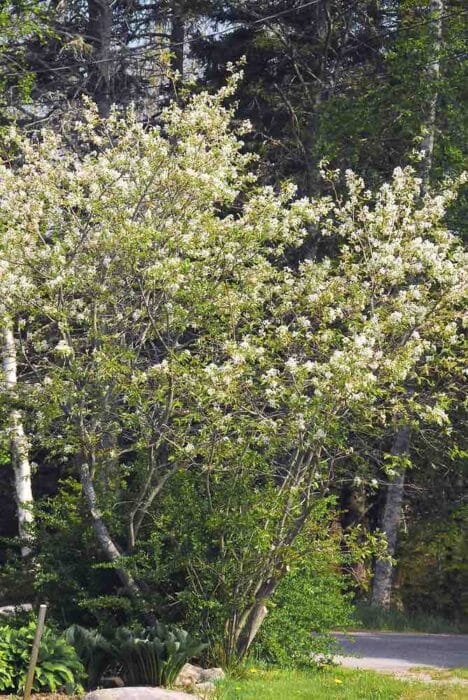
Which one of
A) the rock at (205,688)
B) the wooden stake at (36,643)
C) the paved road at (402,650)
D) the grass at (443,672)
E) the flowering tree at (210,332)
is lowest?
the paved road at (402,650)

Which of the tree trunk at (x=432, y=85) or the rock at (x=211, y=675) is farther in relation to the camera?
the tree trunk at (x=432, y=85)

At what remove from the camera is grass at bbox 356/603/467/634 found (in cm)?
1427

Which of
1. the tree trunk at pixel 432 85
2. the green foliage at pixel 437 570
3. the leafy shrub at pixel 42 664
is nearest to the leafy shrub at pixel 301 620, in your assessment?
the leafy shrub at pixel 42 664

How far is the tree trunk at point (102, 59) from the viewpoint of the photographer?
18641 millimetres

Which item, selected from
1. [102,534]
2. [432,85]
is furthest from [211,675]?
[432,85]

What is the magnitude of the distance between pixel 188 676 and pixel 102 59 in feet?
42.6

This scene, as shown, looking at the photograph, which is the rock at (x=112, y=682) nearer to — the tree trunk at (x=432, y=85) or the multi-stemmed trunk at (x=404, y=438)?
the multi-stemmed trunk at (x=404, y=438)

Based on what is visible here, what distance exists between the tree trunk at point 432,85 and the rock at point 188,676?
947 centimetres

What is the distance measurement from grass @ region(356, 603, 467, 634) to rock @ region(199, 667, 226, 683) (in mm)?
5573

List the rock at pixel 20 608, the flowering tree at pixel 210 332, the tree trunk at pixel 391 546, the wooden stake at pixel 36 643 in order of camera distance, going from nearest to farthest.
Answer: the wooden stake at pixel 36 643 < the flowering tree at pixel 210 332 < the rock at pixel 20 608 < the tree trunk at pixel 391 546

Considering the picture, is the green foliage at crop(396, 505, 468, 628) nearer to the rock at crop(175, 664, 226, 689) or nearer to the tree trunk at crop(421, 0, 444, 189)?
the tree trunk at crop(421, 0, 444, 189)

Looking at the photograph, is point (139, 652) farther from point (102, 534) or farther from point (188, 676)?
point (102, 534)

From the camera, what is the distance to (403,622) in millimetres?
14500

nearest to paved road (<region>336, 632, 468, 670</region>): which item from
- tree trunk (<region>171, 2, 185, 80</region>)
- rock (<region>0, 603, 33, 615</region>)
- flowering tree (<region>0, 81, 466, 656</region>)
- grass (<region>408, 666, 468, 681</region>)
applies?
grass (<region>408, 666, 468, 681</region>)
